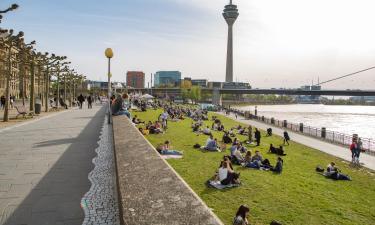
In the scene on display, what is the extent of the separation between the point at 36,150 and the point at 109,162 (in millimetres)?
3857

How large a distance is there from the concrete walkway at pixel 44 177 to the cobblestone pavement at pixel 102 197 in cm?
17

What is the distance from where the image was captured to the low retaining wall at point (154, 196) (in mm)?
5227

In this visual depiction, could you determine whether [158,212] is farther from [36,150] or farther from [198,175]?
[36,150]

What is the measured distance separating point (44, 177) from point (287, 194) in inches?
290

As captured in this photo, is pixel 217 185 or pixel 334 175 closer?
pixel 217 185

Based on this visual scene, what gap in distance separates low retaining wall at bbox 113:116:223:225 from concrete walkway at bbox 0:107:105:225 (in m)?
1.18

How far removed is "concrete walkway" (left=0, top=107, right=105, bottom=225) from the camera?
7133 mm

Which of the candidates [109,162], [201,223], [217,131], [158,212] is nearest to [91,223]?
[158,212]

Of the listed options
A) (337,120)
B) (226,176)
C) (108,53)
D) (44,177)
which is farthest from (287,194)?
(337,120)

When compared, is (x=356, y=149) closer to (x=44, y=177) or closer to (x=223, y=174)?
(x=223, y=174)

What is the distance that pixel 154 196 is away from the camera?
6254 mm

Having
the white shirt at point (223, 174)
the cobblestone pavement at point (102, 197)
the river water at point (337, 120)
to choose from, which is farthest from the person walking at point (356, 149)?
the river water at point (337, 120)

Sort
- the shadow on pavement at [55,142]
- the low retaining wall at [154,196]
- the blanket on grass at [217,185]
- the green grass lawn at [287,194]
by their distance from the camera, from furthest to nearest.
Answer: the shadow on pavement at [55,142]
the blanket on grass at [217,185]
the green grass lawn at [287,194]
the low retaining wall at [154,196]

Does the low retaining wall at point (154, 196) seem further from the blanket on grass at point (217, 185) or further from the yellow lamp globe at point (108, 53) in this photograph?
the yellow lamp globe at point (108, 53)
